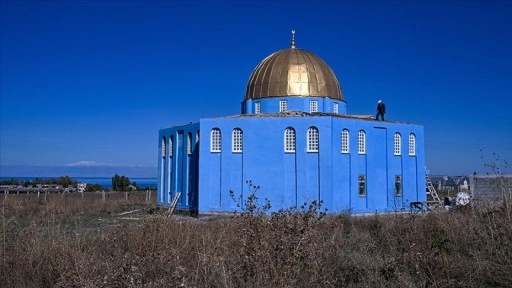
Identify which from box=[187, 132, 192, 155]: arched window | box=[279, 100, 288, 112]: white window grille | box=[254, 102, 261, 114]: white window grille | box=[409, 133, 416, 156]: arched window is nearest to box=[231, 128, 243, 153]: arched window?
box=[187, 132, 192, 155]: arched window

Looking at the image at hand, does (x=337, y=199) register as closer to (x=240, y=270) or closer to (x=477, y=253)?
(x=477, y=253)

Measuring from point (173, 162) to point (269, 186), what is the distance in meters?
9.32

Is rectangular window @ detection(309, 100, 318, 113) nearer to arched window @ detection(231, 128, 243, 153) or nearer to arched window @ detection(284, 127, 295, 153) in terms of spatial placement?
arched window @ detection(284, 127, 295, 153)

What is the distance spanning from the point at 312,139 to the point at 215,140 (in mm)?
6093

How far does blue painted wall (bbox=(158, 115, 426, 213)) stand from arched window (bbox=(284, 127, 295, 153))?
0.23m

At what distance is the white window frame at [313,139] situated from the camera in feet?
89.7

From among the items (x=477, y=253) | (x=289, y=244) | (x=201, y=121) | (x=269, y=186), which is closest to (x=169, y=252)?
(x=289, y=244)

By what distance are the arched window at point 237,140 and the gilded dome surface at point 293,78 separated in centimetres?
562

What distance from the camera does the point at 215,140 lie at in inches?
1137

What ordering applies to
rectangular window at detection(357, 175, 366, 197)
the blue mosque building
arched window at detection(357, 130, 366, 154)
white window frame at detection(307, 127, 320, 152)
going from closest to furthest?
the blue mosque building, white window frame at detection(307, 127, 320, 152), rectangular window at detection(357, 175, 366, 197), arched window at detection(357, 130, 366, 154)

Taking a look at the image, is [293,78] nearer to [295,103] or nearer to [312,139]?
[295,103]

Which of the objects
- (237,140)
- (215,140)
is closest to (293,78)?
(237,140)

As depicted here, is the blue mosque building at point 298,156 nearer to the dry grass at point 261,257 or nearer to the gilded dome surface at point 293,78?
Answer: the gilded dome surface at point 293,78

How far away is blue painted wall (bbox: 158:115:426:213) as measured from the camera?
2698 cm
